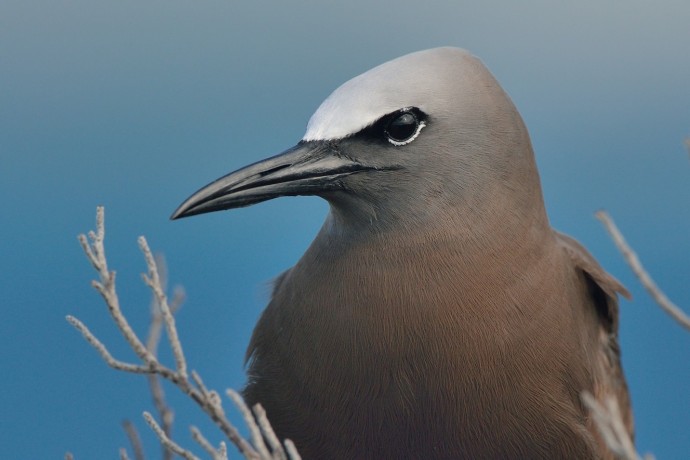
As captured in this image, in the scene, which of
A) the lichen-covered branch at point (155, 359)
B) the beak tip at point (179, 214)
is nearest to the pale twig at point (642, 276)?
the lichen-covered branch at point (155, 359)

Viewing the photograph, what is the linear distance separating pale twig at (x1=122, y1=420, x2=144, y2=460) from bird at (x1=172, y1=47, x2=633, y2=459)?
20.6 inches

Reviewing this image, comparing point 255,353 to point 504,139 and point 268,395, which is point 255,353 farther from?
point 504,139

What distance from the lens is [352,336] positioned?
2.75 m

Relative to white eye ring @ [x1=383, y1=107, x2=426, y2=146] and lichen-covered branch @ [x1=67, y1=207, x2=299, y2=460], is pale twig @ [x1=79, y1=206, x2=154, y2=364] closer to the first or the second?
lichen-covered branch @ [x1=67, y1=207, x2=299, y2=460]

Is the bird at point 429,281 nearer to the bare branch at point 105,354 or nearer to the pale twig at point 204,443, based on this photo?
the bare branch at point 105,354

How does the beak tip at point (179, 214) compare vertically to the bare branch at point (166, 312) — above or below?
above

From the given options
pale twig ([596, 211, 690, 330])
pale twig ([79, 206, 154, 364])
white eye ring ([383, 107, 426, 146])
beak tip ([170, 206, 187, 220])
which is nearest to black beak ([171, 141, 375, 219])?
beak tip ([170, 206, 187, 220])

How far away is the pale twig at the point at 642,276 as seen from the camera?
170 centimetres

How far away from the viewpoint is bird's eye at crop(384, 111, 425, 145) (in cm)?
260

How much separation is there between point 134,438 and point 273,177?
2.53 feet

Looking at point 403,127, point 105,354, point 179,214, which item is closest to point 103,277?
point 105,354

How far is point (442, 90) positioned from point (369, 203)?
371mm

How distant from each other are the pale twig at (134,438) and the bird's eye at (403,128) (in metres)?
1.02

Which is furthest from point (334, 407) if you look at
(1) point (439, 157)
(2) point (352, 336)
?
(1) point (439, 157)
